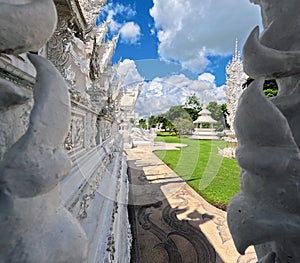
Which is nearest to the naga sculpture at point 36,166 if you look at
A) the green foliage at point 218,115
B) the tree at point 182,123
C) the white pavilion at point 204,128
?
the tree at point 182,123

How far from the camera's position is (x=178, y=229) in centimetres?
370

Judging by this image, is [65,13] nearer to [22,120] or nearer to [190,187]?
[22,120]

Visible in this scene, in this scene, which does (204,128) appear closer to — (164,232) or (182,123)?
(182,123)

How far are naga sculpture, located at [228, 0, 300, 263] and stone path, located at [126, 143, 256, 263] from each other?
108 inches

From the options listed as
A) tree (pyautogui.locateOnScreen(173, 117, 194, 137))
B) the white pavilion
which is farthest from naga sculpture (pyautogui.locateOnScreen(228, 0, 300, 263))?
the white pavilion

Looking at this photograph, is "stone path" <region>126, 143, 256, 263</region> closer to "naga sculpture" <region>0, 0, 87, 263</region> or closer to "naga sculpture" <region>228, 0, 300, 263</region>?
"naga sculpture" <region>228, 0, 300, 263</region>

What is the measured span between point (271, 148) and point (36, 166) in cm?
56

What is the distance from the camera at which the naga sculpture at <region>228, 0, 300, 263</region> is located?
0.54 metres

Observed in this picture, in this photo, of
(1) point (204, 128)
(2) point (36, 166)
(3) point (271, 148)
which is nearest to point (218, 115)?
(3) point (271, 148)

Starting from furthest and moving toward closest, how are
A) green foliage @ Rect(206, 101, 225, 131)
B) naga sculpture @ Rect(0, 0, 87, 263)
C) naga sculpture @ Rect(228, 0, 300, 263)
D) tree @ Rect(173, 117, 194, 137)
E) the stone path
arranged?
green foliage @ Rect(206, 101, 225, 131), tree @ Rect(173, 117, 194, 137), the stone path, naga sculpture @ Rect(228, 0, 300, 263), naga sculpture @ Rect(0, 0, 87, 263)

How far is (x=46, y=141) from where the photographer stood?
0.46m

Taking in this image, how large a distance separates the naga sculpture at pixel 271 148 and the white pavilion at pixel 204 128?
1915 centimetres

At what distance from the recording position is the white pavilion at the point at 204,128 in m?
19.6

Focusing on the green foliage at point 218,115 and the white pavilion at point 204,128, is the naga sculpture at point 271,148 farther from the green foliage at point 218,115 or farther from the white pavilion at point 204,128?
the white pavilion at point 204,128
